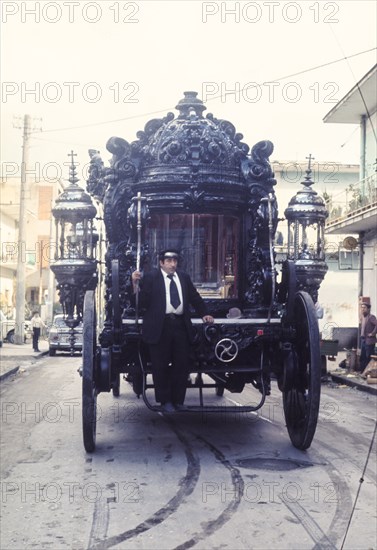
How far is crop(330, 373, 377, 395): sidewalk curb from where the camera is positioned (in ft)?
48.2

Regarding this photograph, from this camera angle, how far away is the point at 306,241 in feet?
33.6

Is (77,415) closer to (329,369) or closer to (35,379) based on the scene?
(35,379)

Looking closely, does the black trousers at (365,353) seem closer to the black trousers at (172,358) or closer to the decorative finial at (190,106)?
the decorative finial at (190,106)

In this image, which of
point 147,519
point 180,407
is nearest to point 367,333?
point 180,407

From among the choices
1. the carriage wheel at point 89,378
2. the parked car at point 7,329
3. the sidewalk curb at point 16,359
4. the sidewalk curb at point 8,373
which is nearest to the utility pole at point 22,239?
the parked car at point 7,329

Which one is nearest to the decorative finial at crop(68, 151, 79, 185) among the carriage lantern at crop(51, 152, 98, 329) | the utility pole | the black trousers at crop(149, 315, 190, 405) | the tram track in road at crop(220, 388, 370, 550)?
the carriage lantern at crop(51, 152, 98, 329)

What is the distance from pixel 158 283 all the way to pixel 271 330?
1369 millimetres

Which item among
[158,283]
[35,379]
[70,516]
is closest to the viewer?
[70,516]

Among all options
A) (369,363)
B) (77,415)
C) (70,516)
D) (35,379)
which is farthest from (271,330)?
(35,379)

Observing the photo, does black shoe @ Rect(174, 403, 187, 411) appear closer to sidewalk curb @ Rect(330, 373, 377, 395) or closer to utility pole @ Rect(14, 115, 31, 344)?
sidewalk curb @ Rect(330, 373, 377, 395)

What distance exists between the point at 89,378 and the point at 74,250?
3159 millimetres

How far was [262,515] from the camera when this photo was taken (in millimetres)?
5770

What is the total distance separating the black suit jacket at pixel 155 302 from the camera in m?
7.75

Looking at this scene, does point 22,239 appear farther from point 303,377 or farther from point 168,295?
point 303,377
